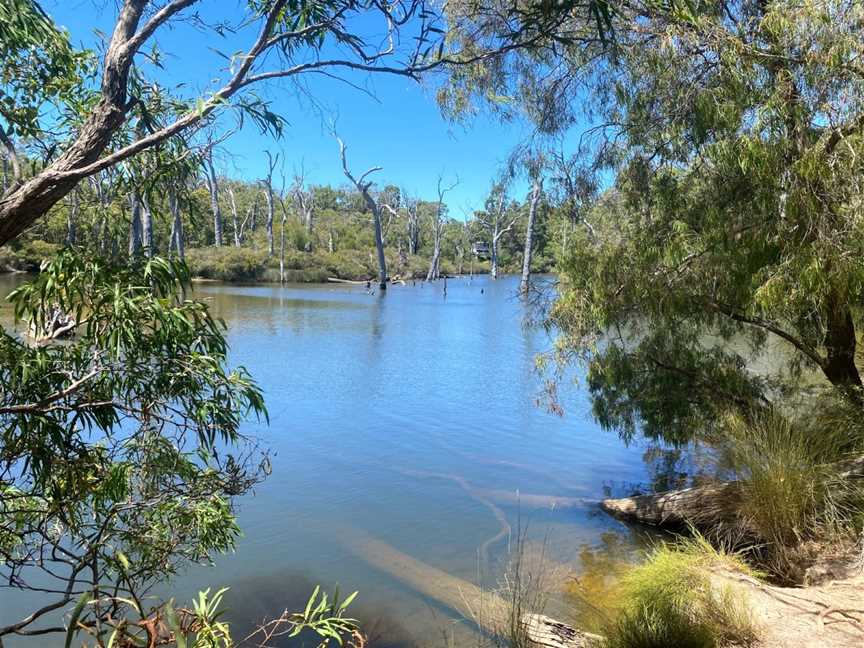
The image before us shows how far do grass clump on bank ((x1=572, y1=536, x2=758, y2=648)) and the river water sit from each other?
0.74 metres

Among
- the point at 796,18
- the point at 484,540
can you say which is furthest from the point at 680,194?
the point at 484,540

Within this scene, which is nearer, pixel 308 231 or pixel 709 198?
pixel 709 198

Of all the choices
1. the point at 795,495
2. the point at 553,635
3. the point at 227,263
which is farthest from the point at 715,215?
the point at 227,263

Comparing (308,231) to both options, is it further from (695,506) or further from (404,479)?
(695,506)

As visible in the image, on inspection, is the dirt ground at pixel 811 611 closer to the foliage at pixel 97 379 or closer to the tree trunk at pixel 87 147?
the foliage at pixel 97 379

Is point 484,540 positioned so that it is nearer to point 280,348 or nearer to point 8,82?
point 8,82

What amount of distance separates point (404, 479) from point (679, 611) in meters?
4.32

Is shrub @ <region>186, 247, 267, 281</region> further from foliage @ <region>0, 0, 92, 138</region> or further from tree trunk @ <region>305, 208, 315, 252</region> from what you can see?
foliage @ <region>0, 0, 92, 138</region>

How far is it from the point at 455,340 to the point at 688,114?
516 inches

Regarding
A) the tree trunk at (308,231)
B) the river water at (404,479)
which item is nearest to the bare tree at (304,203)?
the tree trunk at (308,231)

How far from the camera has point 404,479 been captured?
719 cm

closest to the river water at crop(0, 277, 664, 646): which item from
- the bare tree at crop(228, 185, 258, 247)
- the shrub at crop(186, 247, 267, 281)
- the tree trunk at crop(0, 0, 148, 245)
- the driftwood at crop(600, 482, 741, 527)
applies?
the driftwood at crop(600, 482, 741, 527)

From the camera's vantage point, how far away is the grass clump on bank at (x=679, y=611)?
3.04 metres

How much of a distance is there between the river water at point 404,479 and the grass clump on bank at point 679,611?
74 cm
